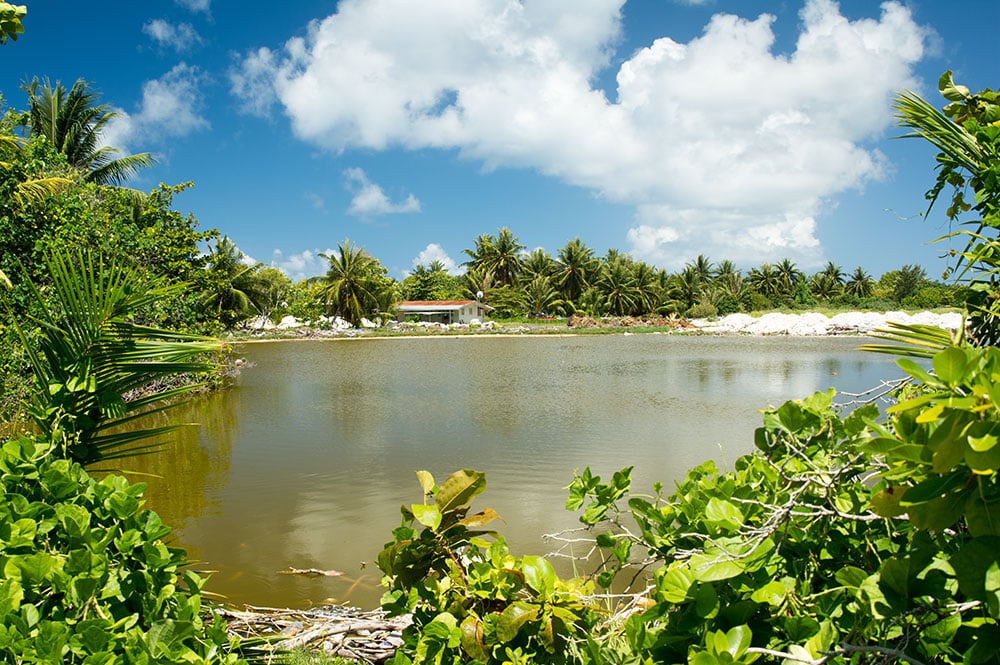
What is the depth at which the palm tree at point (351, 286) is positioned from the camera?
43.9 meters

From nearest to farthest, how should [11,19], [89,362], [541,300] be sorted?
1. [89,362]
2. [11,19]
3. [541,300]

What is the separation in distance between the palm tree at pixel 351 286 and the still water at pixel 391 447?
24.5 m

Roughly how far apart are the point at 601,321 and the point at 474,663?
48855 millimetres

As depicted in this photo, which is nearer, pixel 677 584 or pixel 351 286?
pixel 677 584

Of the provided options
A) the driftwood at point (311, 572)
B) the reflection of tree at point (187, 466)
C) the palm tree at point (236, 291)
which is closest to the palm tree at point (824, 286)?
the palm tree at point (236, 291)

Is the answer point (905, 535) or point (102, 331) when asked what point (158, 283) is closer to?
point (102, 331)

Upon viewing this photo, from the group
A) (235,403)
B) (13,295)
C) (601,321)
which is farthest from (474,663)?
(601,321)

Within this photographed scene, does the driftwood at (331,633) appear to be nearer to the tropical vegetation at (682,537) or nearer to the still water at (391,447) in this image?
the tropical vegetation at (682,537)

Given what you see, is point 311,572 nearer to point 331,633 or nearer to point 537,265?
point 331,633

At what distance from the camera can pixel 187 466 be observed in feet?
25.9

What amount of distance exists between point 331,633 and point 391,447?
21.5ft

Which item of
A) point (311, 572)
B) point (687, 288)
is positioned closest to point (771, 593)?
point (311, 572)

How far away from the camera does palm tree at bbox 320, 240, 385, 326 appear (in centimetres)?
4388

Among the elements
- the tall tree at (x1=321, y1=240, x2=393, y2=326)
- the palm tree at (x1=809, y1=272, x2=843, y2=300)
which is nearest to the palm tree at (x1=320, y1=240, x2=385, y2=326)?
the tall tree at (x1=321, y1=240, x2=393, y2=326)
